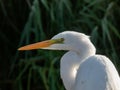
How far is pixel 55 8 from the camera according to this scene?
8.75 ft

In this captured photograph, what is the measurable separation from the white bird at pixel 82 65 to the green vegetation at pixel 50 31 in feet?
2.13

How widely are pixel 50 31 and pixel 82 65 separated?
3.29ft

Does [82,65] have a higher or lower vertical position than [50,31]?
higher

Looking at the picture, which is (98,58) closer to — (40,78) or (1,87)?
(40,78)

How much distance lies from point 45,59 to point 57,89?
7.0 inches

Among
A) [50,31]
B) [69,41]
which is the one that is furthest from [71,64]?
[50,31]

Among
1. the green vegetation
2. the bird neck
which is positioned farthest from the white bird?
the green vegetation

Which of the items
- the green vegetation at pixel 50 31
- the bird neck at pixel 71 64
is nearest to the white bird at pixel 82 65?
the bird neck at pixel 71 64

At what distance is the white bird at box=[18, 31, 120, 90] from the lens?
5.36 ft

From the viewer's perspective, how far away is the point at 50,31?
271 cm

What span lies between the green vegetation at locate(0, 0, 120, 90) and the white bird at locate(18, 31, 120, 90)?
649 millimetres

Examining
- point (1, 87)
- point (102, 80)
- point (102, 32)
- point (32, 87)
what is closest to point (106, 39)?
point (102, 32)

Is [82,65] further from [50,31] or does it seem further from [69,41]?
[50,31]

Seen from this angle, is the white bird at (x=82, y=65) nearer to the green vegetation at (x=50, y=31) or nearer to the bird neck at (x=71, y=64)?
the bird neck at (x=71, y=64)
